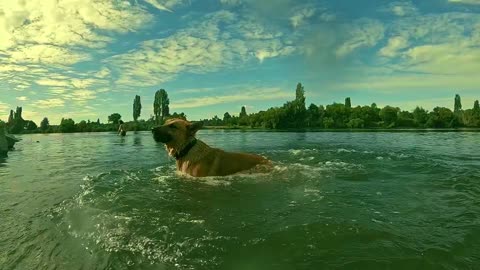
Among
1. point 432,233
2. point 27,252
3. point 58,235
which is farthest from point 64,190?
point 432,233

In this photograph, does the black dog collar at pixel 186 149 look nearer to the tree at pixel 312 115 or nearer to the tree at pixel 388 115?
the tree at pixel 312 115

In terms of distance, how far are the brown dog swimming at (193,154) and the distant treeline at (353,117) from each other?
319ft

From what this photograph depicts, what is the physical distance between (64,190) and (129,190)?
214 centimetres

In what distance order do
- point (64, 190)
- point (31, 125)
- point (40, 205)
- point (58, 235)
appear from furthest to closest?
point (31, 125) → point (64, 190) → point (40, 205) → point (58, 235)

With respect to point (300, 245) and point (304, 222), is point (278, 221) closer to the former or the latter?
point (304, 222)

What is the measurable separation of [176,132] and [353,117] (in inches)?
4804

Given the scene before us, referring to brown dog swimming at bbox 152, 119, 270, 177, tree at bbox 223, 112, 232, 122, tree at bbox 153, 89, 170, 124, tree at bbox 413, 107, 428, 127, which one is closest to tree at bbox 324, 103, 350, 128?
tree at bbox 413, 107, 428, 127

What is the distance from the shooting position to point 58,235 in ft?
16.7

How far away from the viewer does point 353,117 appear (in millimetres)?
123688

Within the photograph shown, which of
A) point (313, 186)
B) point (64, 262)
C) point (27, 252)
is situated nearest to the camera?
point (64, 262)

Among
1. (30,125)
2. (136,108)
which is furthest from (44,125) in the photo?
(136,108)

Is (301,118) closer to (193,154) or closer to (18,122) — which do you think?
(18,122)

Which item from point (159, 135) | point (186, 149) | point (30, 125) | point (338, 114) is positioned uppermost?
point (338, 114)

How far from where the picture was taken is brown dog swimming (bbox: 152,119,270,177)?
9.82 metres
